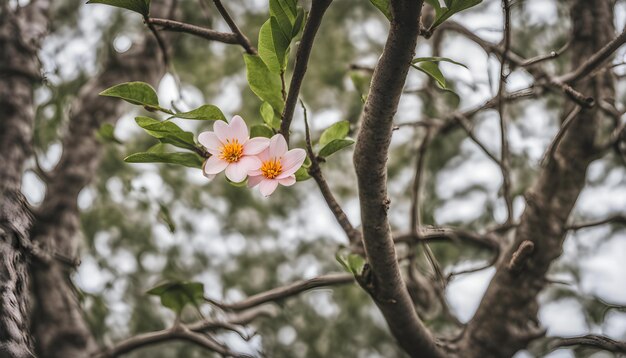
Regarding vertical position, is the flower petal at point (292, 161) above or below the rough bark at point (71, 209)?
below

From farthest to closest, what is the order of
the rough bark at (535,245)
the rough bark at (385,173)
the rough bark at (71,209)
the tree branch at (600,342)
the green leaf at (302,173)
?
the rough bark at (71,209) → the rough bark at (535,245) → the tree branch at (600,342) → the green leaf at (302,173) → the rough bark at (385,173)

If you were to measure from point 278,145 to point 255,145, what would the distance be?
25 millimetres

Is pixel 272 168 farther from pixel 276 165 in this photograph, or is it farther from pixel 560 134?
pixel 560 134

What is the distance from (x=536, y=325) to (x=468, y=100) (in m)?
0.69

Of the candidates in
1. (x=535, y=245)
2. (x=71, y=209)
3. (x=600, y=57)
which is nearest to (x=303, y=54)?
(x=600, y=57)

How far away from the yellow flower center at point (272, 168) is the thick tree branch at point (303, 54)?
0.04 meters

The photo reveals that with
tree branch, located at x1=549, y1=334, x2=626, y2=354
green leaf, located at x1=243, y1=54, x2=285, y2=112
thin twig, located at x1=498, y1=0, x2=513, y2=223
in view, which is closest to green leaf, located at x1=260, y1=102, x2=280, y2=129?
green leaf, located at x1=243, y1=54, x2=285, y2=112

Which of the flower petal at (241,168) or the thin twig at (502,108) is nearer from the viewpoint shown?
the flower petal at (241,168)

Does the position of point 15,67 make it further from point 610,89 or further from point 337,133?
point 610,89

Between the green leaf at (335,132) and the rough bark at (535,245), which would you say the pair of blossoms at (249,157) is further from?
the rough bark at (535,245)

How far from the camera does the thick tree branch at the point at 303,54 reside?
0.45m

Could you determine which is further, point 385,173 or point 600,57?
point 600,57

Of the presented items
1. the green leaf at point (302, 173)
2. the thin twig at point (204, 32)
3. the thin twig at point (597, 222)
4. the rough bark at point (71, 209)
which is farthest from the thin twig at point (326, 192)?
the rough bark at point (71, 209)

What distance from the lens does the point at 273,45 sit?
498 millimetres
